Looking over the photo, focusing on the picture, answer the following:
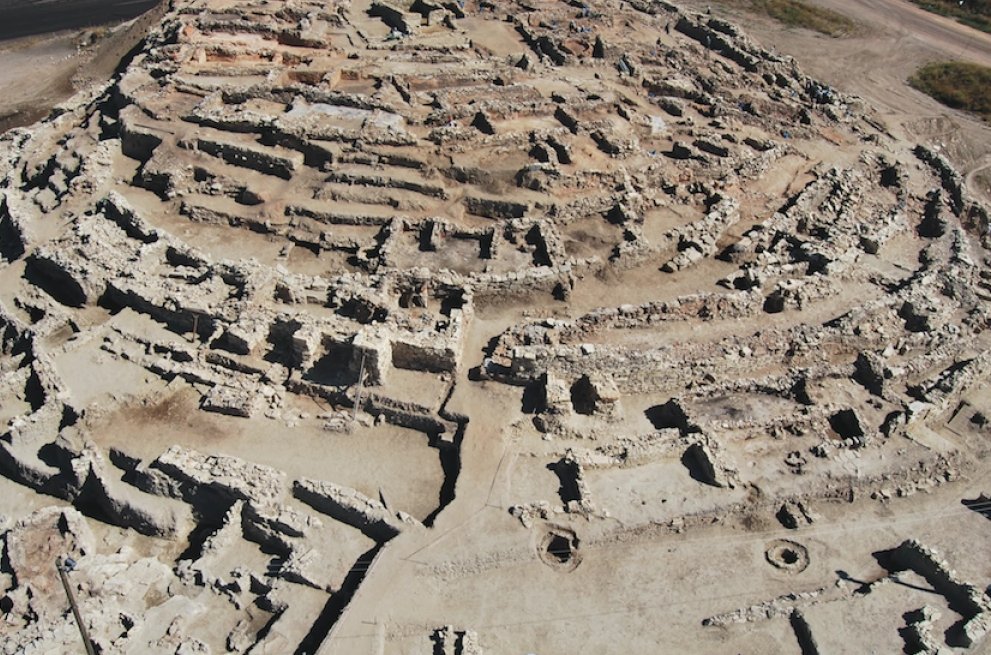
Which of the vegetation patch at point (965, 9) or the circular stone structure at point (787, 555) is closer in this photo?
the circular stone structure at point (787, 555)

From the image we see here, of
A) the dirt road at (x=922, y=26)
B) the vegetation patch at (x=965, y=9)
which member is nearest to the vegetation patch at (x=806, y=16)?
the dirt road at (x=922, y=26)

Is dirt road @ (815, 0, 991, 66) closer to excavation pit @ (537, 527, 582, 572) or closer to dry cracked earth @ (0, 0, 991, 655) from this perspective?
dry cracked earth @ (0, 0, 991, 655)

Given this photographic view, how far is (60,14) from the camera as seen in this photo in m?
52.8

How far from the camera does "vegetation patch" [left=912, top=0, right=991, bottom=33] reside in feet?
172

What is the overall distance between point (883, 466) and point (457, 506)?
34.3 ft

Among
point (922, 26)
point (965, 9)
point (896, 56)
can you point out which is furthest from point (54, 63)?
point (965, 9)

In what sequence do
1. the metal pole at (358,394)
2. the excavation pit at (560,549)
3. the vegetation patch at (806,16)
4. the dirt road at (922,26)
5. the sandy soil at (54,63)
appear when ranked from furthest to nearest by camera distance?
the vegetation patch at (806,16) → the dirt road at (922,26) → the sandy soil at (54,63) → the metal pole at (358,394) → the excavation pit at (560,549)

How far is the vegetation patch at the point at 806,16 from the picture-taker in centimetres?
4989

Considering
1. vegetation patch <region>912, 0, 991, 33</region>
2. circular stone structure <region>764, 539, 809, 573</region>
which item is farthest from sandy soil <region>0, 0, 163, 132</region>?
vegetation patch <region>912, 0, 991, 33</region>

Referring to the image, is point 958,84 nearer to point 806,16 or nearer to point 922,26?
point 922,26

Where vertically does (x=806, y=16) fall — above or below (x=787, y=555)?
above

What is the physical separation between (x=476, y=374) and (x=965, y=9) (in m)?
52.3

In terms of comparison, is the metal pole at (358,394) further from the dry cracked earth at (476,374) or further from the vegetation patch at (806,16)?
the vegetation patch at (806,16)

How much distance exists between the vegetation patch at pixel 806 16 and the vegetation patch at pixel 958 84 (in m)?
7.02
